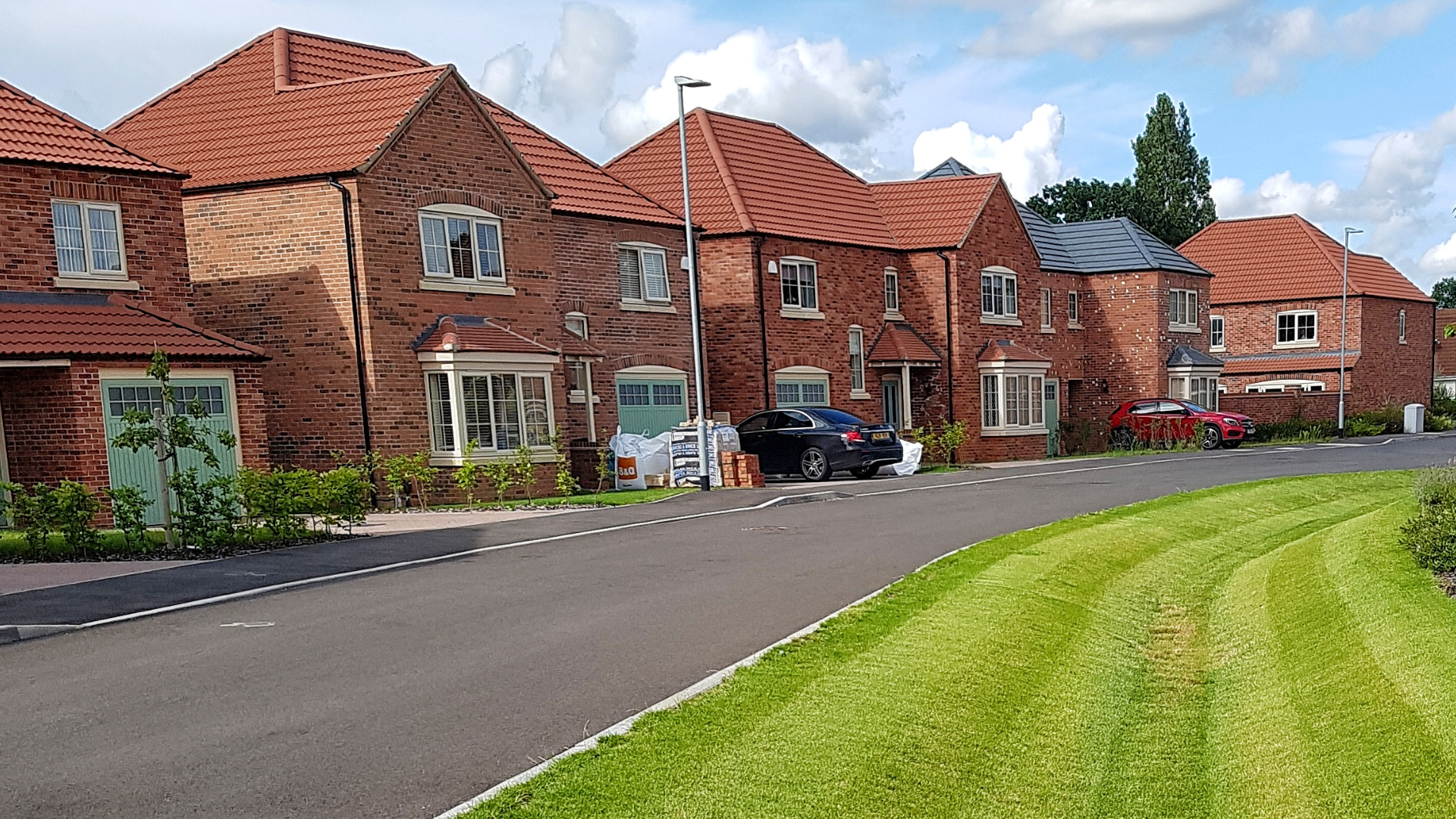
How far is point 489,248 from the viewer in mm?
24172

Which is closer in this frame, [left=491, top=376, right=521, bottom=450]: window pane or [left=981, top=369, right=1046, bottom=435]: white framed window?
[left=491, top=376, right=521, bottom=450]: window pane

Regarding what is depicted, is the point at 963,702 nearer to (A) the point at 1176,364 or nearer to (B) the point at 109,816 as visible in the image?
(B) the point at 109,816

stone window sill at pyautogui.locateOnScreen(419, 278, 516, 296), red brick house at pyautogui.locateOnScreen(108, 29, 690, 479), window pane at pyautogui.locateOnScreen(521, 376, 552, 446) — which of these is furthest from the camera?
window pane at pyautogui.locateOnScreen(521, 376, 552, 446)

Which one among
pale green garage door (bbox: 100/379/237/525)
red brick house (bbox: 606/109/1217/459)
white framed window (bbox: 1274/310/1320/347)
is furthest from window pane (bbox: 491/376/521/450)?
white framed window (bbox: 1274/310/1320/347)

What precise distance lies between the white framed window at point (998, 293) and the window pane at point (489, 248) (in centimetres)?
1787

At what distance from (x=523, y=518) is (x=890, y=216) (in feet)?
71.4

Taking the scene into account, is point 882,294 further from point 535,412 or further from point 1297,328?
point 1297,328

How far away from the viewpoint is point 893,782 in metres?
6.40

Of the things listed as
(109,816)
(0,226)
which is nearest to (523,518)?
(0,226)

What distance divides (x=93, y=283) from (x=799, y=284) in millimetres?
18199

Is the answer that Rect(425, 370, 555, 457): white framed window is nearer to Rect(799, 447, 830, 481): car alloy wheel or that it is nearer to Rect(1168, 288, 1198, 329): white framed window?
Rect(799, 447, 830, 481): car alloy wheel

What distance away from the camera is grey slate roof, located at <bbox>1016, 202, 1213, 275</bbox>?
4275cm

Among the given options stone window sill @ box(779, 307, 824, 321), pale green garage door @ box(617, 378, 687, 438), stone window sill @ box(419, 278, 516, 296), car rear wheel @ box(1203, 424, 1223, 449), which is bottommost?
car rear wheel @ box(1203, 424, 1223, 449)

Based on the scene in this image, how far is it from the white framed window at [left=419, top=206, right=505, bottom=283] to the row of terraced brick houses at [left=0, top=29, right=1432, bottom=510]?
0.05 meters
